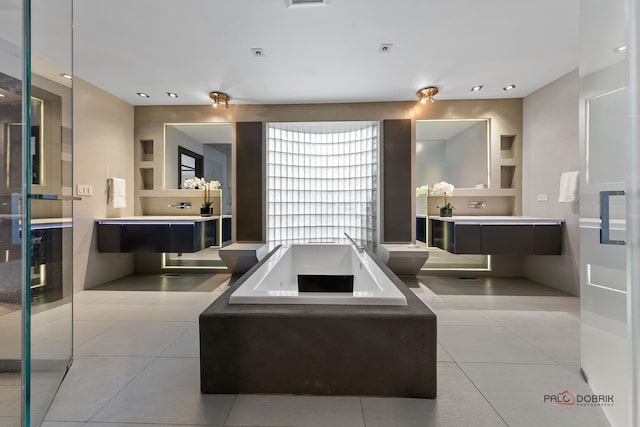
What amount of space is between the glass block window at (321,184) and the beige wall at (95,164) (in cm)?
205

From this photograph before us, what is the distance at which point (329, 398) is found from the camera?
146 cm

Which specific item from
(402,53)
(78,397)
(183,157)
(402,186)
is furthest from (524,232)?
(183,157)

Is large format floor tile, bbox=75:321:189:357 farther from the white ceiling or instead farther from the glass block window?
the glass block window

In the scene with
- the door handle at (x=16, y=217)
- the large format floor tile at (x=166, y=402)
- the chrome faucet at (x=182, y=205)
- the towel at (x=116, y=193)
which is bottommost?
the large format floor tile at (x=166, y=402)

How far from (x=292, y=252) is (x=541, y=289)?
10.00 ft

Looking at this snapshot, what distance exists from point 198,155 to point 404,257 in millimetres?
3344

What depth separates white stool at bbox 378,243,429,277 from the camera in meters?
3.60

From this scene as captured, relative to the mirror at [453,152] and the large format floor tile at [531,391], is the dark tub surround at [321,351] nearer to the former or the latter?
the large format floor tile at [531,391]

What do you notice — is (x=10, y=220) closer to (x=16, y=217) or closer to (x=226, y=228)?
(x=16, y=217)

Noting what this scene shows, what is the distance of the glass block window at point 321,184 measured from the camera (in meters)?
4.29

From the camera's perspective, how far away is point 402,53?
2803 mm

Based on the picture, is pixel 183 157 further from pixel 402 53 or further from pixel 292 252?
pixel 402 53

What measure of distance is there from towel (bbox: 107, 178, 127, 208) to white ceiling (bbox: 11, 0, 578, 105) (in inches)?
45.4

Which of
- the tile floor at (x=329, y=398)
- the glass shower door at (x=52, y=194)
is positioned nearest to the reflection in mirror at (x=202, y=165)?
the tile floor at (x=329, y=398)
